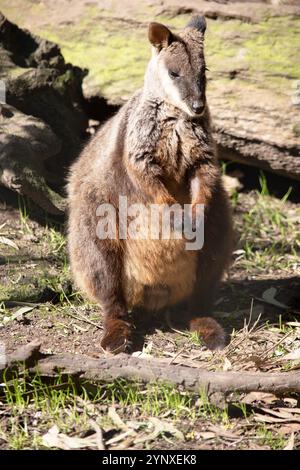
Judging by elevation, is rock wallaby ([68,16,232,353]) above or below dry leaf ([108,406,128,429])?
above

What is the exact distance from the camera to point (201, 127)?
5367 mm

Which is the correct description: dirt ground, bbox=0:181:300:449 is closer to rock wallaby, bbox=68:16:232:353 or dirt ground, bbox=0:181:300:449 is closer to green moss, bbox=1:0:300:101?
rock wallaby, bbox=68:16:232:353

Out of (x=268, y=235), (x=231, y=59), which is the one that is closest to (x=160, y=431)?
(x=268, y=235)

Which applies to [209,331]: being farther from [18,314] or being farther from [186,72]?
[186,72]

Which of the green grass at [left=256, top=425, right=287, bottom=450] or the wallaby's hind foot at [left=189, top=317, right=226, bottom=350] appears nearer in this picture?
the green grass at [left=256, top=425, right=287, bottom=450]

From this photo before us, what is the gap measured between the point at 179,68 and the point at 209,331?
1905 millimetres

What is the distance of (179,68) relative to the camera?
519 cm

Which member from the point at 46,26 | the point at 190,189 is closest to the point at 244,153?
the point at 190,189

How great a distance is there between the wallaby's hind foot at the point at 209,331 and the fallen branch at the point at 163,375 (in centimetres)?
94

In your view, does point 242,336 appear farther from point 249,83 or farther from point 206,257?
point 249,83

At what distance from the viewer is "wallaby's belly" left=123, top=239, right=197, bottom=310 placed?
17.9 ft

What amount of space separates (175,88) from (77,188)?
1237mm

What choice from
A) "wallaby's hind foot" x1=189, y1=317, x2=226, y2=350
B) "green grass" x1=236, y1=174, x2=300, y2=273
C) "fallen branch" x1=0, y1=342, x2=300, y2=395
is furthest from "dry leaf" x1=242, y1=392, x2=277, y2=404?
"green grass" x1=236, y1=174, x2=300, y2=273

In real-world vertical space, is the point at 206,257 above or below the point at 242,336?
above
